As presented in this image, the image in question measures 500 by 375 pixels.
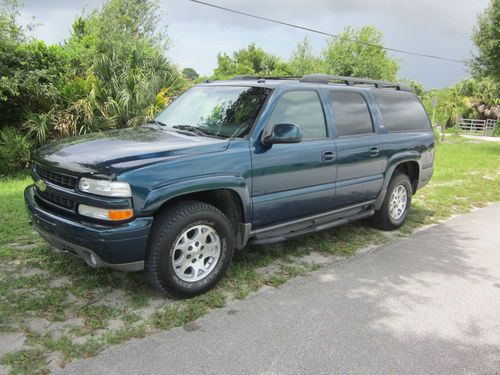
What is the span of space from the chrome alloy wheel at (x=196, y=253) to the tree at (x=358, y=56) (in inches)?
932

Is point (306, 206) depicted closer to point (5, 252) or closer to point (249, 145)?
point (249, 145)

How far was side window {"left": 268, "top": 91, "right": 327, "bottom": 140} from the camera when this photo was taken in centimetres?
436

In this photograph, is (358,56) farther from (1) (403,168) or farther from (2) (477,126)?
(1) (403,168)

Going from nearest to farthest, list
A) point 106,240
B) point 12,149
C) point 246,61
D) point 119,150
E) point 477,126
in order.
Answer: point 106,240 → point 119,150 → point 12,149 → point 477,126 → point 246,61

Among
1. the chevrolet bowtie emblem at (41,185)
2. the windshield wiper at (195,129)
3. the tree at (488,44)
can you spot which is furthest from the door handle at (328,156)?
the tree at (488,44)

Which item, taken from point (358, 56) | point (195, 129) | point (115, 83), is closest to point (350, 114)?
point (195, 129)

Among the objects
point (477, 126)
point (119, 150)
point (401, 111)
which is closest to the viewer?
point (119, 150)

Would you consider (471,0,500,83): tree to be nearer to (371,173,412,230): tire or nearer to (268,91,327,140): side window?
(371,173,412,230): tire

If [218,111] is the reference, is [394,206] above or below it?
below

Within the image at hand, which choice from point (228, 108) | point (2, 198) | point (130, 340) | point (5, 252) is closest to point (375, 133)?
point (228, 108)

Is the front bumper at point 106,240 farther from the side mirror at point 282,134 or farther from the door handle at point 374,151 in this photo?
the door handle at point 374,151

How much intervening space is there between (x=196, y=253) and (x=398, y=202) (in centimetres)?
342

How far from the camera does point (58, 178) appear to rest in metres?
3.61

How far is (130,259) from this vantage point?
339cm
